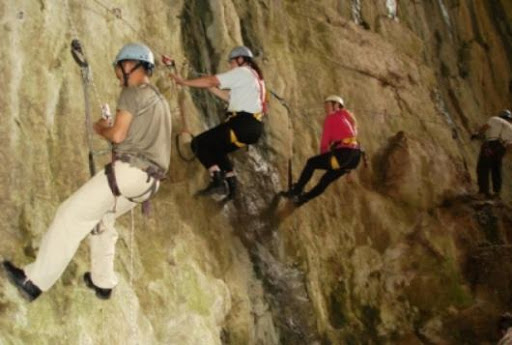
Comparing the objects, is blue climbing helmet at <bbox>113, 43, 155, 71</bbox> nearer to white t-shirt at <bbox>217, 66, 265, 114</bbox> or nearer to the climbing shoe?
white t-shirt at <bbox>217, 66, 265, 114</bbox>

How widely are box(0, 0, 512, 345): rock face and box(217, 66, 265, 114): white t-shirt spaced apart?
39.2 inches

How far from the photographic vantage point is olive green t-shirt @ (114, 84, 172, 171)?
5.43 meters

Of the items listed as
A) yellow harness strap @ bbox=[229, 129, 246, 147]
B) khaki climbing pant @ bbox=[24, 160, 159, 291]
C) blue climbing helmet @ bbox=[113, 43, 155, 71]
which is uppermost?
blue climbing helmet @ bbox=[113, 43, 155, 71]

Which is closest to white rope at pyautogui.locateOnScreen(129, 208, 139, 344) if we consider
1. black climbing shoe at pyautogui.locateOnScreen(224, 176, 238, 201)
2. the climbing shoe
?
black climbing shoe at pyautogui.locateOnScreen(224, 176, 238, 201)

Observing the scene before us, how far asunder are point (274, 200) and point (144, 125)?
4.47m

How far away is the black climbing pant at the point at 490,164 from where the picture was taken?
46.9 feet

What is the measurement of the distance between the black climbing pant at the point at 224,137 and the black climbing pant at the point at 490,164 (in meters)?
8.46

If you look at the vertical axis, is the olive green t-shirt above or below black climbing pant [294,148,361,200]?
above

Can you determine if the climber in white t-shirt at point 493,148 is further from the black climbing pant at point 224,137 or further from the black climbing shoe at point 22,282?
the black climbing shoe at point 22,282

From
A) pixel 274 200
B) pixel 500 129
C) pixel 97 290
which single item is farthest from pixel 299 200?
pixel 500 129

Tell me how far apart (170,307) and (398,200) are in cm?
675

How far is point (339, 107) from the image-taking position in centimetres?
997

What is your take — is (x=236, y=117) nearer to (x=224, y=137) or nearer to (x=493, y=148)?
(x=224, y=137)

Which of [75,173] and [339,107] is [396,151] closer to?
[339,107]
